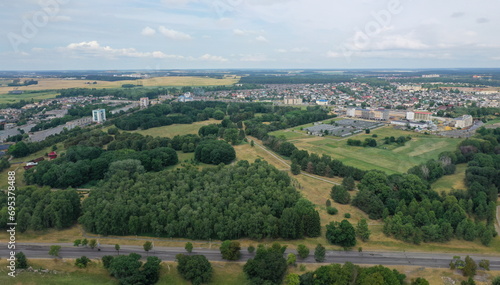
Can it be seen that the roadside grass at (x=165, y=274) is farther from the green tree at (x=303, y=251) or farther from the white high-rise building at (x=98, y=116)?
the white high-rise building at (x=98, y=116)

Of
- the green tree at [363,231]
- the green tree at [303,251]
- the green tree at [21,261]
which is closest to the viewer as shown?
the green tree at [21,261]

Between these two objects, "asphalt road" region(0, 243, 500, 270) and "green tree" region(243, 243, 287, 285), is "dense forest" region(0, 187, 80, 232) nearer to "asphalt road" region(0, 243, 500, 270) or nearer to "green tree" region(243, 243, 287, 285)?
"asphalt road" region(0, 243, 500, 270)

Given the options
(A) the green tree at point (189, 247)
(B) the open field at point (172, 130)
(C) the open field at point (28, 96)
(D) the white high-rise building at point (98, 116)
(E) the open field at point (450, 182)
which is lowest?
(A) the green tree at point (189, 247)

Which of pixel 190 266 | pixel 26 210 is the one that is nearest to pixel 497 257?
pixel 190 266

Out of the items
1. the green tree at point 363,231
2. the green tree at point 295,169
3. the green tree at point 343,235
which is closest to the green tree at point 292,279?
the green tree at point 343,235

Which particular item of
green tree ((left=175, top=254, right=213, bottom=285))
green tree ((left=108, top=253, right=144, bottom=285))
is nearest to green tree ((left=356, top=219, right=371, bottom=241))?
green tree ((left=175, top=254, right=213, bottom=285))

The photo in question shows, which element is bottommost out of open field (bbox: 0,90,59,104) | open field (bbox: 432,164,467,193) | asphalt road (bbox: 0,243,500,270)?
asphalt road (bbox: 0,243,500,270)

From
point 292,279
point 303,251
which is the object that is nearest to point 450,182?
point 303,251

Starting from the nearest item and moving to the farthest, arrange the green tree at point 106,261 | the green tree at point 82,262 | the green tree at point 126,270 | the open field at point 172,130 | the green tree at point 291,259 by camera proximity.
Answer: the green tree at point 126,270
the green tree at point 106,261
the green tree at point 82,262
the green tree at point 291,259
the open field at point 172,130
